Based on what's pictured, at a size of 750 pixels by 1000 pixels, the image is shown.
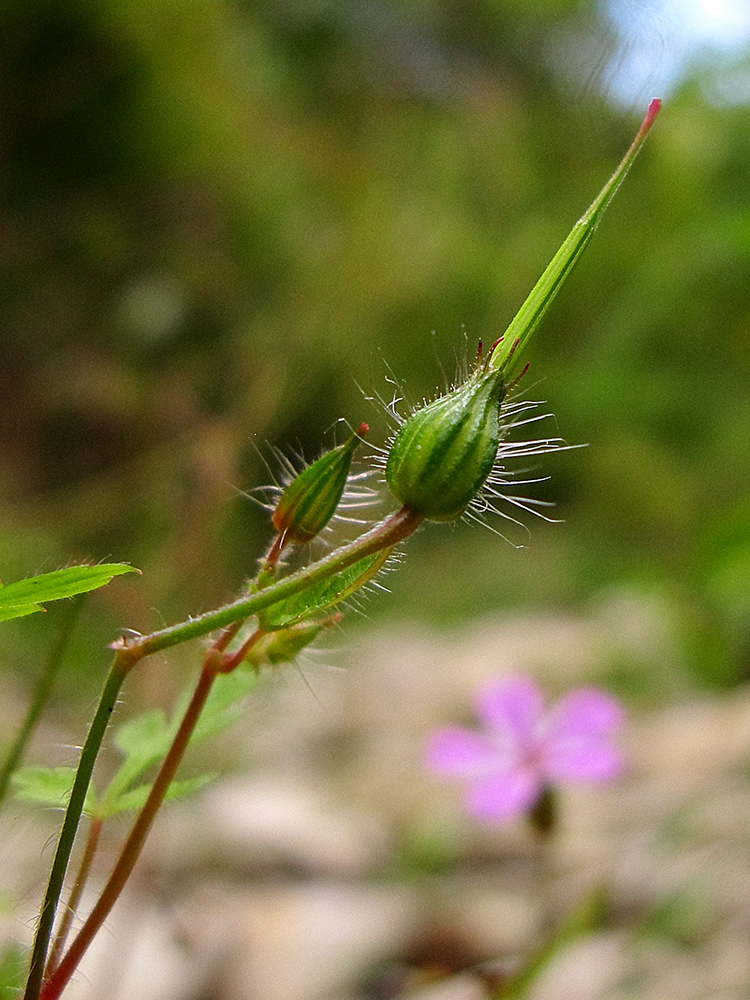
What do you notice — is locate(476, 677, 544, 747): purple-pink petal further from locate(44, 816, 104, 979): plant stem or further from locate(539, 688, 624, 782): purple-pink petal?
locate(44, 816, 104, 979): plant stem

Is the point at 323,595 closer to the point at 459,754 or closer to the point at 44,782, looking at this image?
the point at 44,782

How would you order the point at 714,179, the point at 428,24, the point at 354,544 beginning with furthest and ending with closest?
the point at 428,24
the point at 714,179
the point at 354,544

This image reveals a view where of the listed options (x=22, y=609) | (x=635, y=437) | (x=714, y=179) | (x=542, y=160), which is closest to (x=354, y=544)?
(x=22, y=609)

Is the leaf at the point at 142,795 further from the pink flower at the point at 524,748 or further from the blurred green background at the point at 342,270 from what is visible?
the blurred green background at the point at 342,270

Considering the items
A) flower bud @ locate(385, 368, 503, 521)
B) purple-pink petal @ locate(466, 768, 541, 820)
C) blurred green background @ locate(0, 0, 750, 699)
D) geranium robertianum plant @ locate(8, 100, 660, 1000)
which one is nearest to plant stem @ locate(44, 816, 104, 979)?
geranium robertianum plant @ locate(8, 100, 660, 1000)

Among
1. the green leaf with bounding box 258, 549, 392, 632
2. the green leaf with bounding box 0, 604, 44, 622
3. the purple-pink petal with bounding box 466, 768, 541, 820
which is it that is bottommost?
the purple-pink petal with bounding box 466, 768, 541, 820

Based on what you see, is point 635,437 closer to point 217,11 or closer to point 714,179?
point 714,179

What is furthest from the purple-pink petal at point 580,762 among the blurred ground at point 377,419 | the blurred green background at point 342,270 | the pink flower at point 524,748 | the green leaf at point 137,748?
the blurred green background at point 342,270
